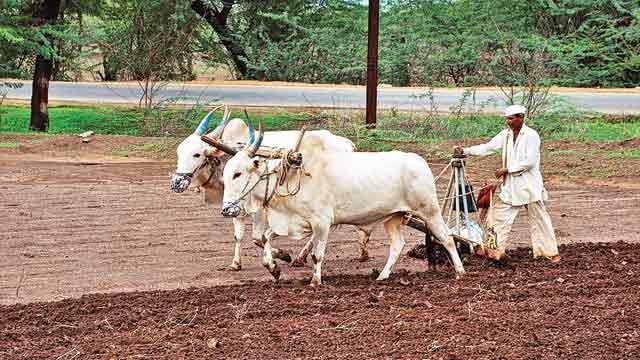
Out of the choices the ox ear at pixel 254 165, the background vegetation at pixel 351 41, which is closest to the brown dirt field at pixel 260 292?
the ox ear at pixel 254 165

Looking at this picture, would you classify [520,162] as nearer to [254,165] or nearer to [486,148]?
[486,148]

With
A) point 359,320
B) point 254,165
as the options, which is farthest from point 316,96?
point 359,320

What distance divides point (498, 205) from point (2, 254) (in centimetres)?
496

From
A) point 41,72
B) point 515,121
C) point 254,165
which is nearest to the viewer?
point 254,165

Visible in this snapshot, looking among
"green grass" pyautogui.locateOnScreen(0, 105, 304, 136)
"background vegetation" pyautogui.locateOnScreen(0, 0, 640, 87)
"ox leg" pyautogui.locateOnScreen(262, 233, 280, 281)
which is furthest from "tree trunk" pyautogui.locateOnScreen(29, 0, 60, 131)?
"ox leg" pyautogui.locateOnScreen(262, 233, 280, 281)

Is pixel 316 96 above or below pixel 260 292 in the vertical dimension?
above

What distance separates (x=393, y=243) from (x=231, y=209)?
1.65m

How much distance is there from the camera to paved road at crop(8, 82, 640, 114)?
76.2 ft

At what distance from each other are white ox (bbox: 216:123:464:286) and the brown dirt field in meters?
0.44

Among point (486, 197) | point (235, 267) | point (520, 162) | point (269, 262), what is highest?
point (520, 162)

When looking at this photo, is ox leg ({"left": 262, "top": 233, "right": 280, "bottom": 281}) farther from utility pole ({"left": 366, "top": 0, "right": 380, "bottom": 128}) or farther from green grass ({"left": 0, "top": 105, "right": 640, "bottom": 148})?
utility pole ({"left": 366, "top": 0, "right": 380, "bottom": 128})

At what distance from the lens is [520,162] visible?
35.7 ft

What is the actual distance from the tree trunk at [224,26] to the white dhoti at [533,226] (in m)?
14.0

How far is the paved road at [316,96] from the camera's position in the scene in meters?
23.2
